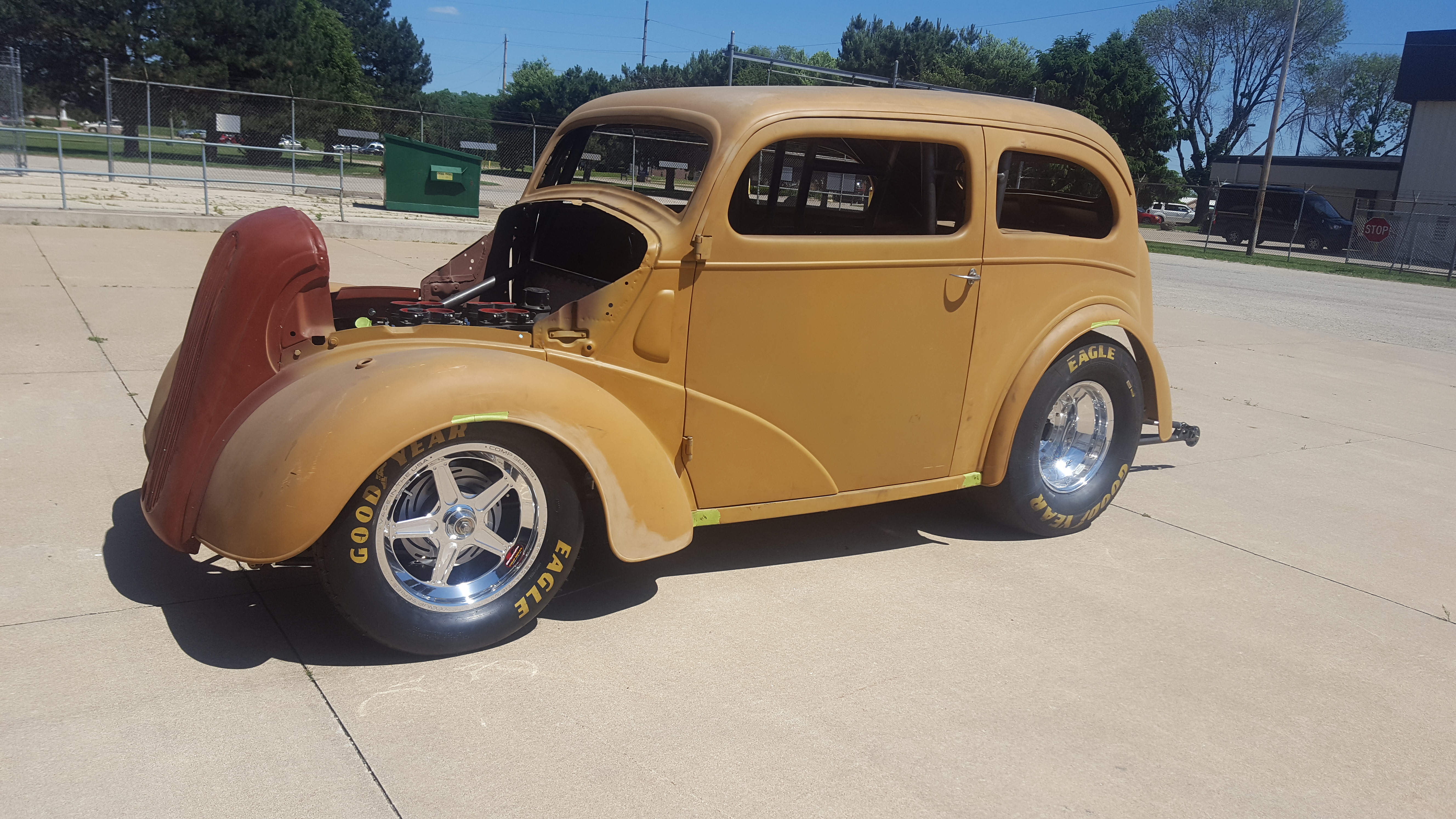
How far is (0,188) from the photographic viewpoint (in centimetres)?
1714

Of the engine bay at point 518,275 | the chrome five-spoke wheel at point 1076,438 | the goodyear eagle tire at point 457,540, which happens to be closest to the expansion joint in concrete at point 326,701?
the goodyear eagle tire at point 457,540

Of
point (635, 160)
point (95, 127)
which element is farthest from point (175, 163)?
point (635, 160)

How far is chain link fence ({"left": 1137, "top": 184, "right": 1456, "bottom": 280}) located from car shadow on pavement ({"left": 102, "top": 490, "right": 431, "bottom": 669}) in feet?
92.4

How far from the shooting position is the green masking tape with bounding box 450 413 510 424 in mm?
2996

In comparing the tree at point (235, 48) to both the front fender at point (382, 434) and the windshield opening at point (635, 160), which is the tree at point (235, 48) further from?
the front fender at point (382, 434)

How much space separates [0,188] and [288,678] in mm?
18405

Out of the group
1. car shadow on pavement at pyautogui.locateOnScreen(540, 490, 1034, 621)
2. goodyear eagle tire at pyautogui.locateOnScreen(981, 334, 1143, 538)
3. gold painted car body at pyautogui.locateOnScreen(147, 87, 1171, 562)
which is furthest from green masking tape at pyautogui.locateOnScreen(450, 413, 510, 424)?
goodyear eagle tire at pyautogui.locateOnScreen(981, 334, 1143, 538)

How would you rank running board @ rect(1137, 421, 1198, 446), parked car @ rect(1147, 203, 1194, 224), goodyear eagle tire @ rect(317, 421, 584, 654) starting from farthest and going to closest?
parked car @ rect(1147, 203, 1194, 224) → running board @ rect(1137, 421, 1198, 446) → goodyear eagle tire @ rect(317, 421, 584, 654)

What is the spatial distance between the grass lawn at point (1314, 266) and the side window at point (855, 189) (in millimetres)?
20689

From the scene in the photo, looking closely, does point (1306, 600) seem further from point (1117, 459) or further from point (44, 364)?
point (44, 364)

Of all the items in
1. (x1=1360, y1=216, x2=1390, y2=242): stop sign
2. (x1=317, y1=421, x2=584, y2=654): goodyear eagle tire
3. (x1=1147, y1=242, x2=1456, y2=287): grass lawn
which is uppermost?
(x1=1360, y1=216, x2=1390, y2=242): stop sign

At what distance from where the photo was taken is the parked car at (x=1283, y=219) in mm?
32844

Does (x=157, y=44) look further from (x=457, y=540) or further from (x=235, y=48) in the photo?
(x=457, y=540)

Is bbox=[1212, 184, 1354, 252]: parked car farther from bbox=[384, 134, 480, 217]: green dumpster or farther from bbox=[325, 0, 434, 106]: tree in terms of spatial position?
bbox=[325, 0, 434, 106]: tree
